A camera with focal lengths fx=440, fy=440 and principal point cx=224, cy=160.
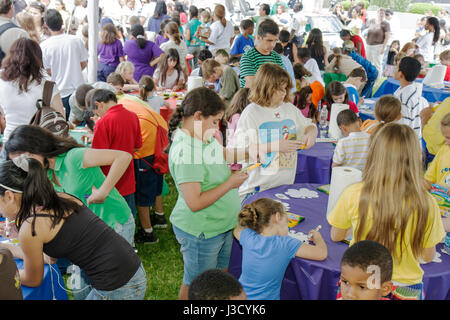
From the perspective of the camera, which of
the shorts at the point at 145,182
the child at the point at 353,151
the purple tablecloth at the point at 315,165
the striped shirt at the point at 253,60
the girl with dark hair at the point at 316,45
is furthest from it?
the girl with dark hair at the point at 316,45

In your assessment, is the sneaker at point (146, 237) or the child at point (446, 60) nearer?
the sneaker at point (146, 237)

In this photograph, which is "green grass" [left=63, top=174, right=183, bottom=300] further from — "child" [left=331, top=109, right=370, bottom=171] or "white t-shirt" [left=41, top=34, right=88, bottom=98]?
"white t-shirt" [left=41, top=34, right=88, bottom=98]

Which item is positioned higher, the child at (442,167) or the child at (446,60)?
the child at (446,60)

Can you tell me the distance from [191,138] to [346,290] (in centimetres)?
98

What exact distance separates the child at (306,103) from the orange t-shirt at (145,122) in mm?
1801

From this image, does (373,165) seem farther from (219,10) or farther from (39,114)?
(219,10)

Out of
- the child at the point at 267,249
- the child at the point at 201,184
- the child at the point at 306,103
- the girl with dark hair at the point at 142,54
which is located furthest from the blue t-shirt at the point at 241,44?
the child at the point at 267,249

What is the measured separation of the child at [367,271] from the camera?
163cm

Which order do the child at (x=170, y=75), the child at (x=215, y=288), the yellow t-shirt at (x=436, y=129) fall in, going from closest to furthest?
the child at (x=215, y=288) → the yellow t-shirt at (x=436, y=129) → the child at (x=170, y=75)

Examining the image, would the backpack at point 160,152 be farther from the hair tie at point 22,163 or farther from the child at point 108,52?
the child at point 108,52

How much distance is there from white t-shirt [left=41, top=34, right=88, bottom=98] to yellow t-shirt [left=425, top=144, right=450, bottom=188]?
3.71 meters

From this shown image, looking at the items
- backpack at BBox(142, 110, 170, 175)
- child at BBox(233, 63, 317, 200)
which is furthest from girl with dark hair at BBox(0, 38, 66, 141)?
child at BBox(233, 63, 317, 200)

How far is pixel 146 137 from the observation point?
3.40m

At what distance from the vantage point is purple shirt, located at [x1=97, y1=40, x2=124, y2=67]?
6044mm
